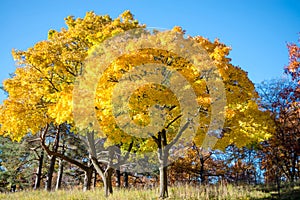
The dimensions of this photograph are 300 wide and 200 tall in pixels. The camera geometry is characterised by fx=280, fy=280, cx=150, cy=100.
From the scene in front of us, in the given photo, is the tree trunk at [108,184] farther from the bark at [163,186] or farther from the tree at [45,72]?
the tree at [45,72]

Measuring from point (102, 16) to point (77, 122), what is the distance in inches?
264

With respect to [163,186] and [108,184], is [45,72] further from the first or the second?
[163,186]

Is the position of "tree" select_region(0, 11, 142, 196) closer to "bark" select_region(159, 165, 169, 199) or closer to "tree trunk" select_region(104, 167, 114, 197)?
"tree trunk" select_region(104, 167, 114, 197)

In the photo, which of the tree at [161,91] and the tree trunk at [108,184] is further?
the tree trunk at [108,184]

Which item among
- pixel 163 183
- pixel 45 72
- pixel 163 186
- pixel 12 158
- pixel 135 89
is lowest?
pixel 163 186

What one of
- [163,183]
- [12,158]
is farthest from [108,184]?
[12,158]

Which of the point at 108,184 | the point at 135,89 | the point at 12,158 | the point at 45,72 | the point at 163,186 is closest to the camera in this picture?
the point at 135,89

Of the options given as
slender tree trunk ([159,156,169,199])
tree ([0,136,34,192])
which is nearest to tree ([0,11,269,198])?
slender tree trunk ([159,156,169,199])

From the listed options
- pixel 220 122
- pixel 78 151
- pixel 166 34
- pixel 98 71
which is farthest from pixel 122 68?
pixel 78 151

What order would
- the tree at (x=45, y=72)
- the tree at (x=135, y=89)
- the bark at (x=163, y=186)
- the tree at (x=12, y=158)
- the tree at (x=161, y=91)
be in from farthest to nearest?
1. the tree at (x=12, y=158)
2. the tree at (x=45, y=72)
3. the bark at (x=163, y=186)
4. the tree at (x=135, y=89)
5. the tree at (x=161, y=91)

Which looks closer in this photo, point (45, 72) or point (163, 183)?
point (163, 183)

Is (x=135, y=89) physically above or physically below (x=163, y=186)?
above

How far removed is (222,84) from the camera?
36.3 ft

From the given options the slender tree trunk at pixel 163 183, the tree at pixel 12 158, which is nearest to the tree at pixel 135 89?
the slender tree trunk at pixel 163 183
